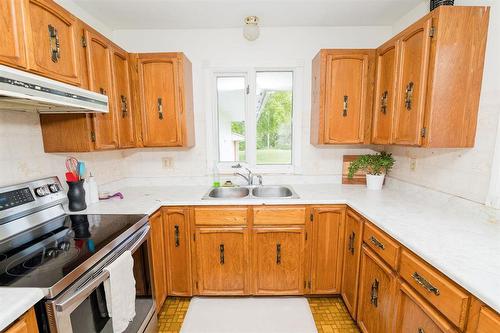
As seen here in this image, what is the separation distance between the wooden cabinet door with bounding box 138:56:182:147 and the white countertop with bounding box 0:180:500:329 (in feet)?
1.69

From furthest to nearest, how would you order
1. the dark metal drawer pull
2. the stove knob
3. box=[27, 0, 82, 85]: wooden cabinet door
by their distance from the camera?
the stove knob < the dark metal drawer pull < box=[27, 0, 82, 85]: wooden cabinet door

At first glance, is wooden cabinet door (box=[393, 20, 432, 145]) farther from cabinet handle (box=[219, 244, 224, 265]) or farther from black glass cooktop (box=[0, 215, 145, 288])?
black glass cooktop (box=[0, 215, 145, 288])

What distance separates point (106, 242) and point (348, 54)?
2.20m

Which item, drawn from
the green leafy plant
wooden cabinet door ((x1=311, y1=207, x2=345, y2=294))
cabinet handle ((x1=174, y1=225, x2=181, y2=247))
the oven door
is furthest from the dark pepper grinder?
the green leafy plant

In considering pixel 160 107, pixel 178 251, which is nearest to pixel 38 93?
pixel 160 107

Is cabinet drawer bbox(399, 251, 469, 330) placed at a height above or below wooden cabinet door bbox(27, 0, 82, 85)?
below

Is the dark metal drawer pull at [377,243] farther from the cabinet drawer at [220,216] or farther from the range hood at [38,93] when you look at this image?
the range hood at [38,93]

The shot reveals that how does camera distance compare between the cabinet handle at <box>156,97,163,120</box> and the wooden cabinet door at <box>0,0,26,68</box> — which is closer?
the wooden cabinet door at <box>0,0,26,68</box>

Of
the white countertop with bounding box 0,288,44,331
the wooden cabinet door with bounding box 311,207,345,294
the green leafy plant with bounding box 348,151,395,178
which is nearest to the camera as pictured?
the white countertop with bounding box 0,288,44,331

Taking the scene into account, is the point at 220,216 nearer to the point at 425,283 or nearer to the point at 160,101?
the point at 160,101

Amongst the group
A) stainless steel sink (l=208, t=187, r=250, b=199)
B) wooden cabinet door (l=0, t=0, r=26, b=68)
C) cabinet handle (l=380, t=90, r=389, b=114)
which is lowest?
stainless steel sink (l=208, t=187, r=250, b=199)

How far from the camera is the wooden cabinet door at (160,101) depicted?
2037 mm

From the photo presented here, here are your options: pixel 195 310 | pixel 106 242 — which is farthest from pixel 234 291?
pixel 106 242

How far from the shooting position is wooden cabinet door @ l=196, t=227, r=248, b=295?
1944mm
